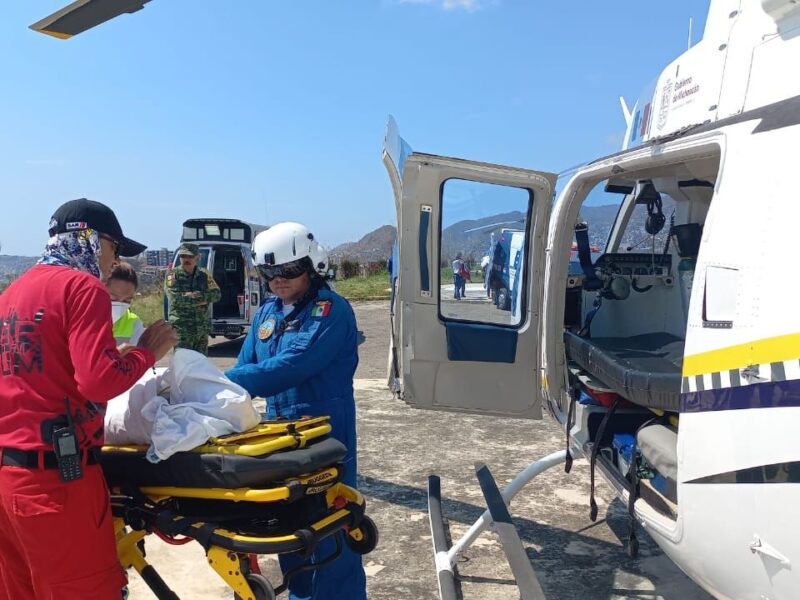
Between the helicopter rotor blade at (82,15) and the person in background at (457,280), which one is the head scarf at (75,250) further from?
the person in background at (457,280)

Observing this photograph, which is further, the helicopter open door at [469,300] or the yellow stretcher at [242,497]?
the helicopter open door at [469,300]

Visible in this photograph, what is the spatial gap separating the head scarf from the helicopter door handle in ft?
7.67

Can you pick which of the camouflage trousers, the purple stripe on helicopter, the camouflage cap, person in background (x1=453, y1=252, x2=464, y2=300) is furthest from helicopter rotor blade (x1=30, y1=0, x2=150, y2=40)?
the camouflage trousers

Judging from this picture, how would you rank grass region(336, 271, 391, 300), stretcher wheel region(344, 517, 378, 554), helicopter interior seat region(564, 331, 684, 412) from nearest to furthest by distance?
stretcher wheel region(344, 517, 378, 554)
helicopter interior seat region(564, 331, 684, 412)
grass region(336, 271, 391, 300)

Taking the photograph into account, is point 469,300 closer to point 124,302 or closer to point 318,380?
point 318,380

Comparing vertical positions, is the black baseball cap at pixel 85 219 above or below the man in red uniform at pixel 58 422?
above

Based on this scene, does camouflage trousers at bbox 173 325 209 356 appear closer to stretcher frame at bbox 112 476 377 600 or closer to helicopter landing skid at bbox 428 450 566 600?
helicopter landing skid at bbox 428 450 566 600

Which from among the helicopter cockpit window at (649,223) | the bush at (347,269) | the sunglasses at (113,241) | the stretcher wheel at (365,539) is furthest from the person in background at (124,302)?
the bush at (347,269)

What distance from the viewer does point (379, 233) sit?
218 ft

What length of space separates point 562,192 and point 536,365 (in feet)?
3.19

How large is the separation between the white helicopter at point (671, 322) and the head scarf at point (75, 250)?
4.80ft

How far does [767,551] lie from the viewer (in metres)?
1.80

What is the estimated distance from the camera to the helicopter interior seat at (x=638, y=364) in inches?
106

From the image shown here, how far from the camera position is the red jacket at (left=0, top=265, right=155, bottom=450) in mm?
2025
